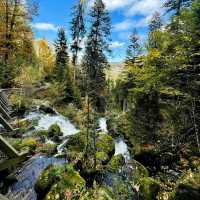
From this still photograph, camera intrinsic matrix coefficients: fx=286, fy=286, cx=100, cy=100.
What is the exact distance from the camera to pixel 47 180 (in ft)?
32.1

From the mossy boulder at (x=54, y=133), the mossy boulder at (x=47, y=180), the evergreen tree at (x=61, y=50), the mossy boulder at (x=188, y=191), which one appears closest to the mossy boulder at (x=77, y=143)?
the mossy boulder at (x=54, y=133)

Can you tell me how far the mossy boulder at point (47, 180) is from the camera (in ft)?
31.4

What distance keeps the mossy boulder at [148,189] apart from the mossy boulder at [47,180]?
2.93 m

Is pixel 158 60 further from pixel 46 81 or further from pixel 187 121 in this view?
pixel 46 81

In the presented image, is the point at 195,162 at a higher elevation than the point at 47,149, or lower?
higher

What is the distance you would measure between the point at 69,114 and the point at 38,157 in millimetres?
13512

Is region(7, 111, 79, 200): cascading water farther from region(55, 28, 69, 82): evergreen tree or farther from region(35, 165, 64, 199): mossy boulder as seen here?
region(55, 28, 69, 82): evergreen tree

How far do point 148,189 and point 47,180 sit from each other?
11.8 feet

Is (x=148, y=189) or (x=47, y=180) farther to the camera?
(x=148, y=189)

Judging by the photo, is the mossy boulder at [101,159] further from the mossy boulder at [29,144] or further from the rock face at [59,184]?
the mossy boulder at [29,144]

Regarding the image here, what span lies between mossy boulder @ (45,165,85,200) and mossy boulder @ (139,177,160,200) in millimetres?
2317

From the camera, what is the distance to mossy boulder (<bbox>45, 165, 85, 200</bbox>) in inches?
325

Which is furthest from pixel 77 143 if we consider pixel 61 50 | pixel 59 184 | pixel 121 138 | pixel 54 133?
pixel 61 50

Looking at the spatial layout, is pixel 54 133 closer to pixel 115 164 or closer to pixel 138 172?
pixel 115 164
